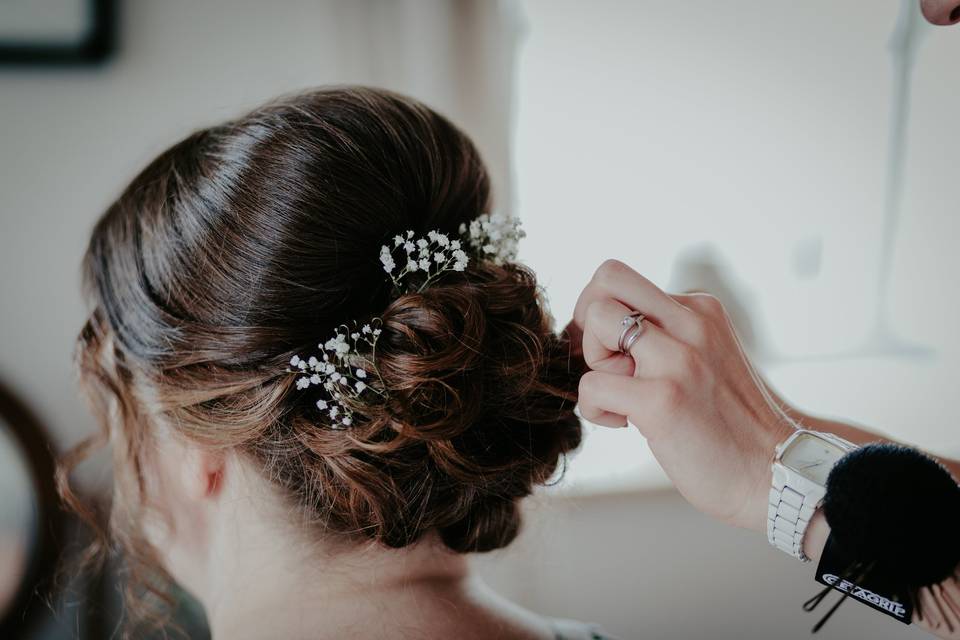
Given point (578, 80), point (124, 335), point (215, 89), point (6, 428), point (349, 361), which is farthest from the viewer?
point (578, 80)

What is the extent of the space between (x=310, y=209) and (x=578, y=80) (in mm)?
973

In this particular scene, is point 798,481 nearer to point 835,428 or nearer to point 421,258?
point 835,428

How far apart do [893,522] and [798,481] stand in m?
0.08

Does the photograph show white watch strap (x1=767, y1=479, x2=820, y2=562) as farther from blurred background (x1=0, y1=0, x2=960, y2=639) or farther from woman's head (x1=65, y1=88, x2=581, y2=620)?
blurred background (x1=0, y1=0, x2=960, y2=639)

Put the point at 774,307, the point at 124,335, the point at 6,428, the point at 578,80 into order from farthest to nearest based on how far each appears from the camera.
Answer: the point at 774,307
the point at 578,80
the point at 6,428
the point at 124,335

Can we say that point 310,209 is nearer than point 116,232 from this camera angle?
Yes

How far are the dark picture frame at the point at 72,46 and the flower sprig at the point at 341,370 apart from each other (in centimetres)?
95

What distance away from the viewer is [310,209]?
0.69 m

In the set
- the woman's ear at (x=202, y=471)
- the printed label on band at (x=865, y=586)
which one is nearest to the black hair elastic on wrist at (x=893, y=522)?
the printed label on band at (x=865, y=586)

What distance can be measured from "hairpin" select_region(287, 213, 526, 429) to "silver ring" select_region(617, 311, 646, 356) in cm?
19

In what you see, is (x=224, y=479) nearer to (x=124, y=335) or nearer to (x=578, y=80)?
(x=124, y=335)

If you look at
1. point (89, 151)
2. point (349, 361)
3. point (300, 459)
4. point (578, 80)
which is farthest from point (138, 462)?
point (578, 80)

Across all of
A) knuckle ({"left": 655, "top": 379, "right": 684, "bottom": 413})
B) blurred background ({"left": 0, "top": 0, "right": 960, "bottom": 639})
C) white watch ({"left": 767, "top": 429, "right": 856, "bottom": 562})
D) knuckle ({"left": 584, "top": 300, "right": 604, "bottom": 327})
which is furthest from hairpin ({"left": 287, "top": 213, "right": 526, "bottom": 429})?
blurred background ({"left": 0, "top": 0, "right": 960, "bottom": 639})

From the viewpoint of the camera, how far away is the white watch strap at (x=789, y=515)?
64cm
